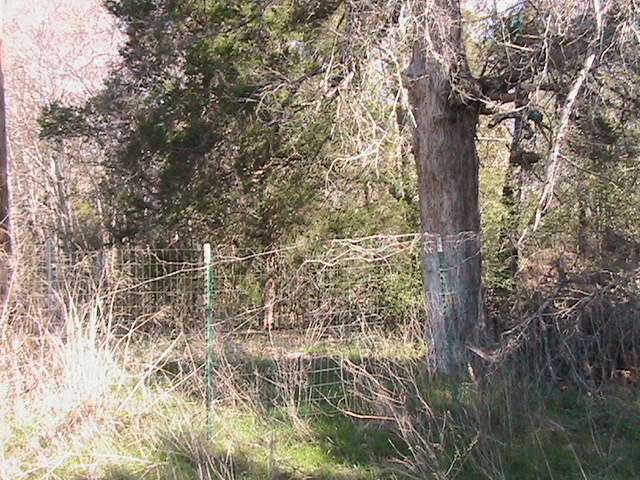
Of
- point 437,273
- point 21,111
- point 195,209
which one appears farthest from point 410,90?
point 21,111

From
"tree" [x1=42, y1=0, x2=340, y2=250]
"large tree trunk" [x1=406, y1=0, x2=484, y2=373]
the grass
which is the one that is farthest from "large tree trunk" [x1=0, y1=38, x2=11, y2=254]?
"large tree trunk" [x1=406, y1=0, x2=484, y2=373]

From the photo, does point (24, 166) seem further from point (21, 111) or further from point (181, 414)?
point (181, 414)

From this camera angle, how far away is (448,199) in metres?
7.71

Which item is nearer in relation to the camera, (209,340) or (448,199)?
(209,340)

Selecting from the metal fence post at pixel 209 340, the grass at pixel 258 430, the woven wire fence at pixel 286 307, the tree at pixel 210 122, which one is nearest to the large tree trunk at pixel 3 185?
the tree at pixel 210 122

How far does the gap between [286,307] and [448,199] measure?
2226 mm

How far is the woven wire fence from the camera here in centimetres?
648

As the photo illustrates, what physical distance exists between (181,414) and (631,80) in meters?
5.25

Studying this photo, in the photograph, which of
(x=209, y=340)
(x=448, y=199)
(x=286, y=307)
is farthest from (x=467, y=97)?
(x=209, y=340)

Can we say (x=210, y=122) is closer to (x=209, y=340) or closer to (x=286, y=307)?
(x=286, y=307)

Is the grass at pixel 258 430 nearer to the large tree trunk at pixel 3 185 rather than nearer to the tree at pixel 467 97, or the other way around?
the tree at pixel 467 97

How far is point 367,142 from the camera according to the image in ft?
24.0

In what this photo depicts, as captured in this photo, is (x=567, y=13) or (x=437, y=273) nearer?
(x=567, y=13)

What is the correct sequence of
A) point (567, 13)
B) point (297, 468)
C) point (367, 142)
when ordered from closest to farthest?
point (297, 468) → point (567, 13) → point (367, 142)
